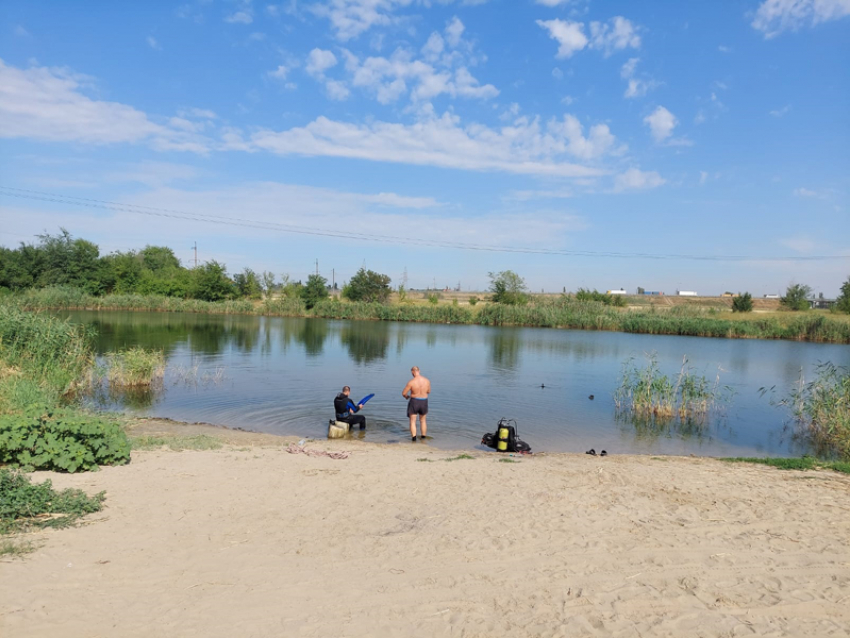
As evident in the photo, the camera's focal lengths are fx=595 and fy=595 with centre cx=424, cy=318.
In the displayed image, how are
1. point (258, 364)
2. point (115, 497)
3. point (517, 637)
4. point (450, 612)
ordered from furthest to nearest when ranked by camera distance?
point (258, 364), point (115, 497), point (450, 612), point (517, 637)

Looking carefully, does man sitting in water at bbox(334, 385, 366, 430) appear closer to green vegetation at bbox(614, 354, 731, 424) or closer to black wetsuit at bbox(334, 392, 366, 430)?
black wetsuit at bbox(334, 392, 366, 430)

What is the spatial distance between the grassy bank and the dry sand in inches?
1908

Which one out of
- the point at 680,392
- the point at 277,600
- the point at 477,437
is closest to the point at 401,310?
the point at 680,392

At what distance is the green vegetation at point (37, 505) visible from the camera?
6.30m

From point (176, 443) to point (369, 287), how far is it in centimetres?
6649

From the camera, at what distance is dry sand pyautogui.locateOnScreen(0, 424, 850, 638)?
15.9 ft

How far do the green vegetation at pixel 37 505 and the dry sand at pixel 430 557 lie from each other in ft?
0.82

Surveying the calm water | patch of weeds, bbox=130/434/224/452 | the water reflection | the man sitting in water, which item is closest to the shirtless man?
the calm water

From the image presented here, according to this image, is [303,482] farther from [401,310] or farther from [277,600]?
[401,310]

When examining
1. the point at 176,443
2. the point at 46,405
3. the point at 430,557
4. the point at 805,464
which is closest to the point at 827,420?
the point at 805,464

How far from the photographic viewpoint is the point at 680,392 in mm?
21125

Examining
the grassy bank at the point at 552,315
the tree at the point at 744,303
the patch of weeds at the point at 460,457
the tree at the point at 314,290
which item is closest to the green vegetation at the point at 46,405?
the patch of weeds at the point at 460,457

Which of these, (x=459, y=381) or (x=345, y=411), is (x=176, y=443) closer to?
(x=345, y=411)

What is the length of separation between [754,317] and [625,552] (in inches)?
2364
